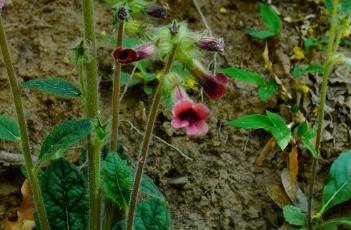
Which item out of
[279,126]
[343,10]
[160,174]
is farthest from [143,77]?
[343,10]

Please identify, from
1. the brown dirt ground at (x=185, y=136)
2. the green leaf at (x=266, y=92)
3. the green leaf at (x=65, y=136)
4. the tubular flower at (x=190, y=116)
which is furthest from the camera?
the green leaf at (x=266, y=92)

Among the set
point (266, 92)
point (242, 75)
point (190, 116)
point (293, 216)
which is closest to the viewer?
point (190, 116)

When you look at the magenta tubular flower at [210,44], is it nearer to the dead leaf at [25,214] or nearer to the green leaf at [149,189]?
the green leaf at [149,189]

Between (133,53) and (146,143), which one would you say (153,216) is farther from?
(133,53)

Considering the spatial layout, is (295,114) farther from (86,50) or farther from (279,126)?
(86,50)

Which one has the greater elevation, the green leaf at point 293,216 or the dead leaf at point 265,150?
the dead leaf at point 265,150

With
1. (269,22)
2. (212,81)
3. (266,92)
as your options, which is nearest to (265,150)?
(266,92)

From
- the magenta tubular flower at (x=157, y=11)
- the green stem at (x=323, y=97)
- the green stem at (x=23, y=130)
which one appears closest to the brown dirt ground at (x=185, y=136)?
the green stem at (x=323, y=97)
